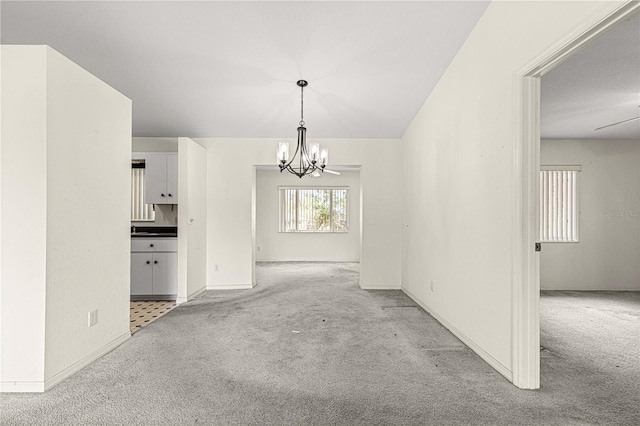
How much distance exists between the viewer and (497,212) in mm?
2244

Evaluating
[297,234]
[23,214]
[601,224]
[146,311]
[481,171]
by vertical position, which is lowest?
[146,311]

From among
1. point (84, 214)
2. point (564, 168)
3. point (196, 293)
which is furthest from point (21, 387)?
point (564, 168)

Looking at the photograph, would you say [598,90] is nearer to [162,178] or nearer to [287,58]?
[287,58]

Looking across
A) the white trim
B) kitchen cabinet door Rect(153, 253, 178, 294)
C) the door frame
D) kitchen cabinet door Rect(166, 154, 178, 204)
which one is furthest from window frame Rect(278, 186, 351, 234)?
the door frame

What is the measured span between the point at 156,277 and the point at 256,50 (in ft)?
10.4

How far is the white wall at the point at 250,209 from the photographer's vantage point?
16.5 ft

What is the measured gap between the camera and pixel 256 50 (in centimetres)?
290

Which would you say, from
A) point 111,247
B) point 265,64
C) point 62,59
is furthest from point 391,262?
point 62,59

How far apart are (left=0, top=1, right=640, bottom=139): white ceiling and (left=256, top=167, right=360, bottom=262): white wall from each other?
384cm

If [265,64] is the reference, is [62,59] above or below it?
below

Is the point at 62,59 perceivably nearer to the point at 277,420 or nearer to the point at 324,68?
the point at 324,68

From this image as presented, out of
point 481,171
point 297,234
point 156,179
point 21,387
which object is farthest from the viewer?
point 297,234

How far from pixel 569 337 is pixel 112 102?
4.56m

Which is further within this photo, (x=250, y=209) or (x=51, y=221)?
(x=250, y=209)
